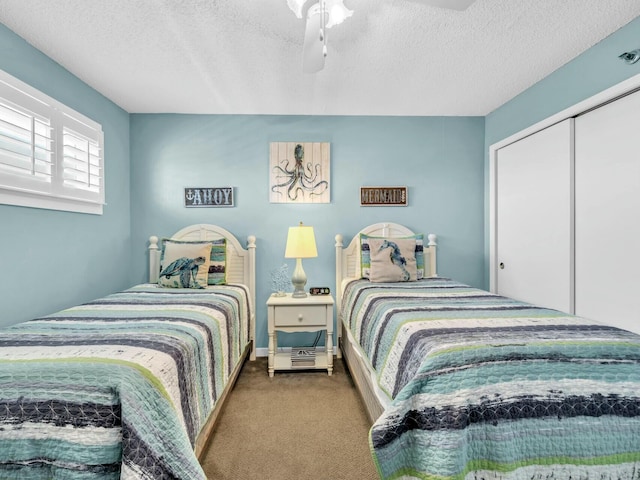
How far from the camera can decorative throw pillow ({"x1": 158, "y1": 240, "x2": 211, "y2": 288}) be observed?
8.99 ft

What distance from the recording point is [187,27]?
6.44 feet

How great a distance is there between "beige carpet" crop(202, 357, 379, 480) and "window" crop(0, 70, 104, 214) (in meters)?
1.80

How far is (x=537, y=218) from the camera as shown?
9.14 ft

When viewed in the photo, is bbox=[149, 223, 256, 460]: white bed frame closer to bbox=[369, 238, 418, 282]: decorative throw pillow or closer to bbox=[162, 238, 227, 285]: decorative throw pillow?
bbox=[162, 238, 227, 285]: decorative throw pillow

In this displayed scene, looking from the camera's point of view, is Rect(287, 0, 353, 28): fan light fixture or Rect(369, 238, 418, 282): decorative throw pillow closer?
Rect(287, 0, 353, 28): fan light fixture

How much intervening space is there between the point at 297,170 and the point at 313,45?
167 centimetres

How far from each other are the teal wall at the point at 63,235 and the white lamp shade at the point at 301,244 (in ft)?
5.10

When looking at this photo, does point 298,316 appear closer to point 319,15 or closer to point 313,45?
point 313,45

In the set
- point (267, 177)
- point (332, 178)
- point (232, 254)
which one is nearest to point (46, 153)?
point (232, 254)

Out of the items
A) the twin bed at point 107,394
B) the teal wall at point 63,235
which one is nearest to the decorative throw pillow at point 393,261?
the twin bed at point 107,394

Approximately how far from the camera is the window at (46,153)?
6.33 ft

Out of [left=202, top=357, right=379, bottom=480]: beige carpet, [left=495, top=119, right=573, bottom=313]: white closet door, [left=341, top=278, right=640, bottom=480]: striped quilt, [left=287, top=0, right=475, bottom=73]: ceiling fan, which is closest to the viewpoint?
[left=341, top=278, right=640, bottom=480]: striped quilt

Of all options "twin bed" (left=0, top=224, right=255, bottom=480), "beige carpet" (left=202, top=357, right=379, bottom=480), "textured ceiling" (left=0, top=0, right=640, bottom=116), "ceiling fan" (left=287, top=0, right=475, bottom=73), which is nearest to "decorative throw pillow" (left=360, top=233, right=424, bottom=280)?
"beige carpet" (left=202, top=357, right=379, bottom=480)

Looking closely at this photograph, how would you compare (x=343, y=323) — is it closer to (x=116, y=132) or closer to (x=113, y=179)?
(x=113, y=179)
